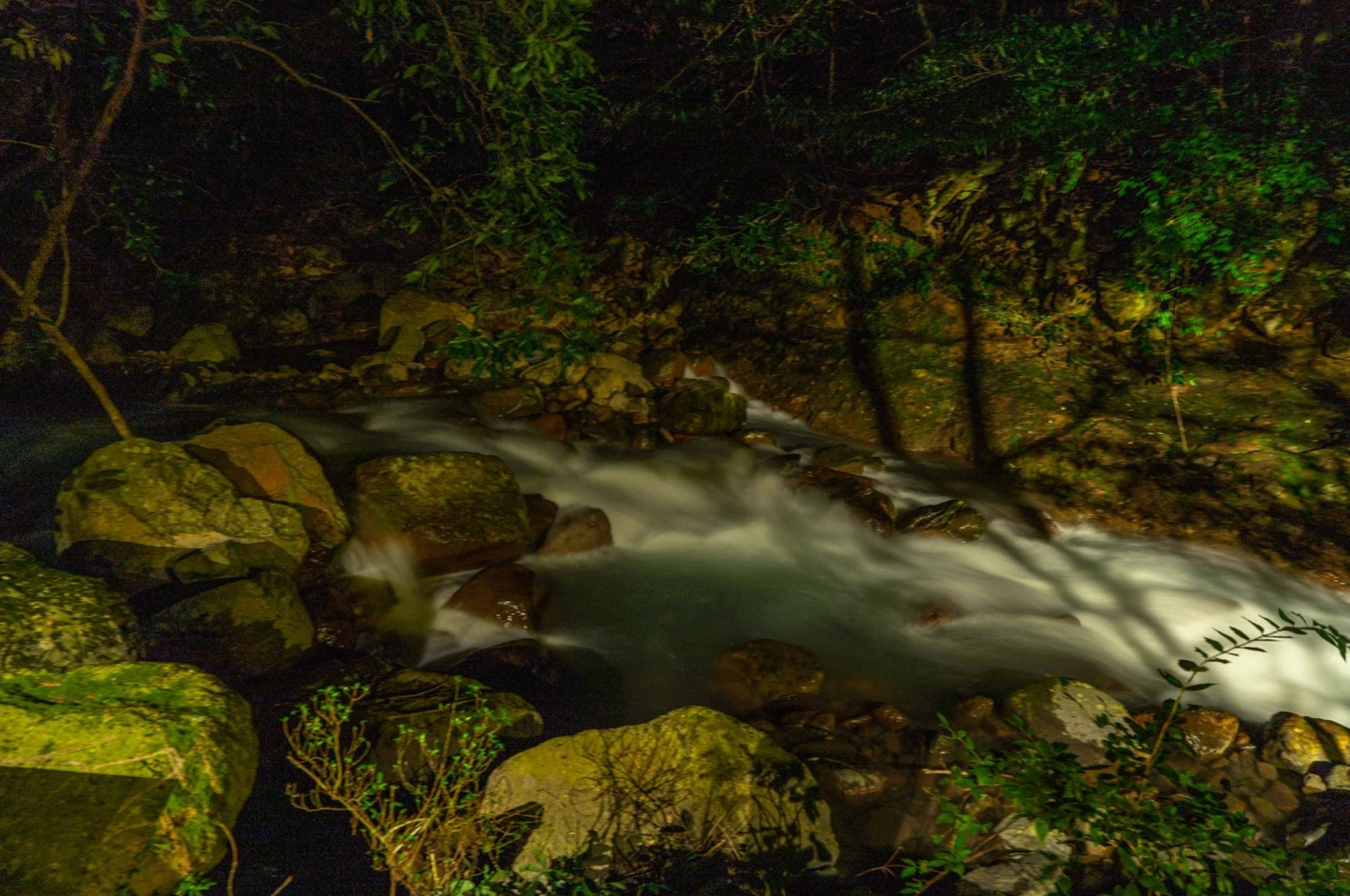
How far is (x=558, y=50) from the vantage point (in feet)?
13.4

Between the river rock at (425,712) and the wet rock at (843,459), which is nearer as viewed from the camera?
the river rock at (425,712)

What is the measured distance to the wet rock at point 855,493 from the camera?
756cm

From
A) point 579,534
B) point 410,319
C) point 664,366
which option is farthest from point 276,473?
point 664,366

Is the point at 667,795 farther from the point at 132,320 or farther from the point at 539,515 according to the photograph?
the point at 132,320

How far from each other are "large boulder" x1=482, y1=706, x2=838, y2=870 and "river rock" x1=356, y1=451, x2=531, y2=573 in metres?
2.92

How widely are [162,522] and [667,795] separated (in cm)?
469

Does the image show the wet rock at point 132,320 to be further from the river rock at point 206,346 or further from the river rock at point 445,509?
the river rock at point 445,509

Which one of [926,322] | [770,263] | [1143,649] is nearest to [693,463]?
[770,263]

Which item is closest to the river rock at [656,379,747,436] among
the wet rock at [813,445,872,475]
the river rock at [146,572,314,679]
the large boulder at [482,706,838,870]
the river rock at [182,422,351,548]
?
the wet rock at [813,445,872,475]

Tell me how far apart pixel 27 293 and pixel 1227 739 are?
889 cm

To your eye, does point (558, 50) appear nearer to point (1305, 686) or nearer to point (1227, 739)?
point (1227, 739)

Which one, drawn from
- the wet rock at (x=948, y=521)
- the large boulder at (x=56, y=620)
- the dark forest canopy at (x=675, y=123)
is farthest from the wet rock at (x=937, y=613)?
the large boulder at (x=56, y=620)

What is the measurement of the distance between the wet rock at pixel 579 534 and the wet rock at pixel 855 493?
97.8 inches

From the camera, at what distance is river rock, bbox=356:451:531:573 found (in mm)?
6289
